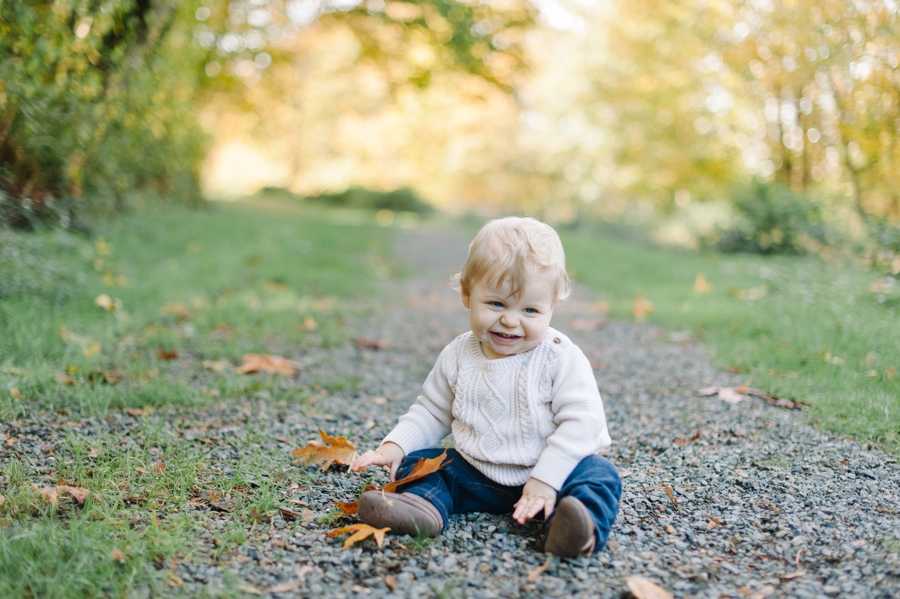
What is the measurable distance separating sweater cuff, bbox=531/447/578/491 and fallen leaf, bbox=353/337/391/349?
2344 millimetres

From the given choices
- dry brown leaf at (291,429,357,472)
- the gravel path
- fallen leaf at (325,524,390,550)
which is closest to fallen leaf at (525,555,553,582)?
the gravel path

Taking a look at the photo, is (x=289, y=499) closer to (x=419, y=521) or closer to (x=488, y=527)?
→ (x=419, y=521)

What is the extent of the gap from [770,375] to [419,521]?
7.65 feet

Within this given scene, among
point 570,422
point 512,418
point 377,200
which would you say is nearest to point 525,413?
point 512,418

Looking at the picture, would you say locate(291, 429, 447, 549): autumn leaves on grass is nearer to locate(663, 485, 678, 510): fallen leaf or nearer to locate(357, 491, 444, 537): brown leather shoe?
locate(357, 491, 444, 537): brown leather shoe

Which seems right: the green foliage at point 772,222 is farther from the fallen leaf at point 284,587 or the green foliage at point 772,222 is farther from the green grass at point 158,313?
the fallen leaf at point 284,587

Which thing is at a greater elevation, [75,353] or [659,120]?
[659,120]

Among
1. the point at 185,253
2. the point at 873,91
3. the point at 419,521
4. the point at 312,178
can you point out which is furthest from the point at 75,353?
the point at 312,178

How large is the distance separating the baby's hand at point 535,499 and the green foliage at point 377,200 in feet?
66.4

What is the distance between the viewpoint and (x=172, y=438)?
2.38 meters

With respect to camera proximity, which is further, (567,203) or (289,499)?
(567,203)

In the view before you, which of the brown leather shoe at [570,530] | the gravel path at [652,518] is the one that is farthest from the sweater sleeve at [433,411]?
the brown leather shoe at [570,530]

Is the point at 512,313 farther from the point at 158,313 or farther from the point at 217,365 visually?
the point at 158,313

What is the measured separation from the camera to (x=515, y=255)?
1865 millimetres
